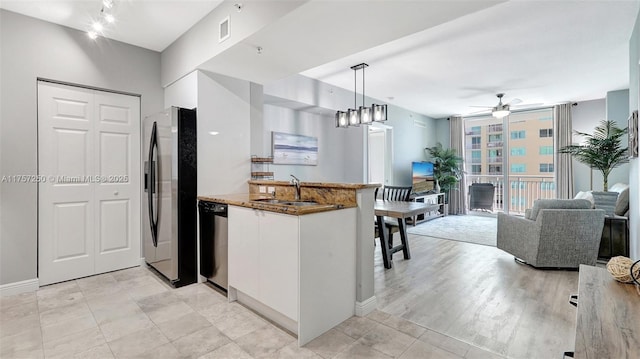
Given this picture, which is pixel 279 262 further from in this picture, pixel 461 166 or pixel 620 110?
pixel 461 166

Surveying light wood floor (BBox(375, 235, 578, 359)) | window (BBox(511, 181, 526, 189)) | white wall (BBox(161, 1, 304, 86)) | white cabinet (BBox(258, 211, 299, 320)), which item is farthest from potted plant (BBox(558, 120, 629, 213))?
white wall (BBox(161, 1, 304, 86))

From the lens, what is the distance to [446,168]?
304 inches

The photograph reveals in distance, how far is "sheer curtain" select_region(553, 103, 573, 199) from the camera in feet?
21.3

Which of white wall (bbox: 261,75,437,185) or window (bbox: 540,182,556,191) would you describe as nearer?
white wall (bbox: 261,75,437,185)

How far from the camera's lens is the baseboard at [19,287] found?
278 centimetres

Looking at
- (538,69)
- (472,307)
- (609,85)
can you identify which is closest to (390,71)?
(538,69)

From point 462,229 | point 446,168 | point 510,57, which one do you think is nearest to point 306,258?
point 510,57

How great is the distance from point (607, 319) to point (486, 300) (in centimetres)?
186

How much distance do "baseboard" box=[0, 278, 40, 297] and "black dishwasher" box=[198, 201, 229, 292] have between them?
159cm

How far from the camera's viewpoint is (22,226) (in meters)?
2.89

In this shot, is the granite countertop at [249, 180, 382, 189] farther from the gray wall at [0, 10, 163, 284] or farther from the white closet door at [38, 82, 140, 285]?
the gray wall at [0, 10, 163, 284]

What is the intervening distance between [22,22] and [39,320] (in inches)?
109

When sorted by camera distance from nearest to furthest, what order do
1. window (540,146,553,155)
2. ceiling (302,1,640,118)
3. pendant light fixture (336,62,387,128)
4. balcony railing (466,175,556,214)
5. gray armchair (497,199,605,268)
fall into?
ceiling (302,1,640,118)
gray armchair (497,199,605,268)
pendant light fixture (336,62,387,128)
window (540,146,553,155)
balcony railing (466,175,556,214)

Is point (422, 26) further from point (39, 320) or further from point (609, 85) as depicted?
point (609, 85)
